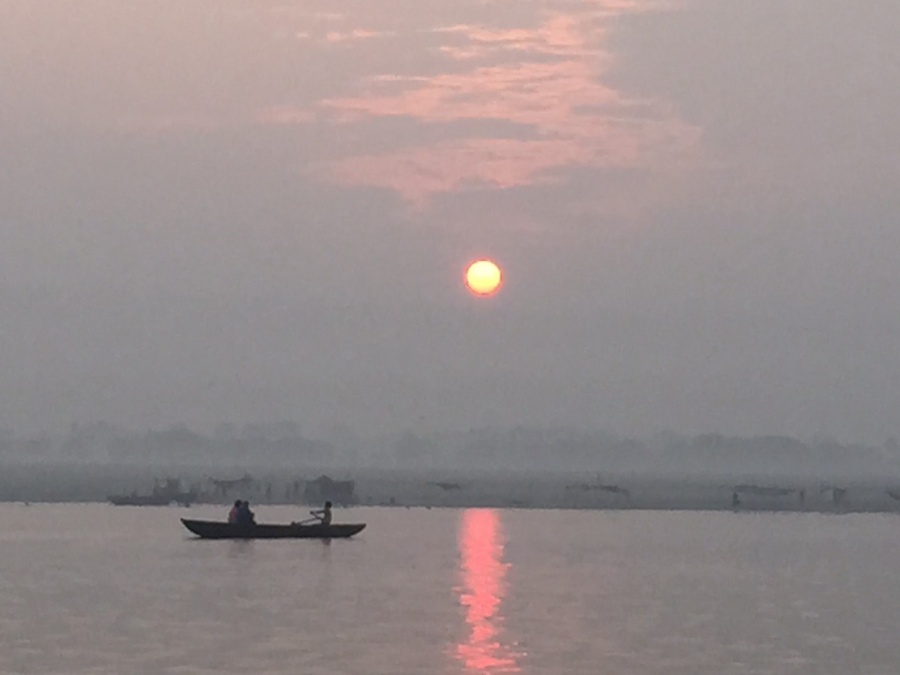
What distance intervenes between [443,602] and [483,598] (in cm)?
162

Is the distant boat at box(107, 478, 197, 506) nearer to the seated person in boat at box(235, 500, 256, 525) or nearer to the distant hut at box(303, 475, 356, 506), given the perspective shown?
the distant hut at box(303, 475, 356, 506)

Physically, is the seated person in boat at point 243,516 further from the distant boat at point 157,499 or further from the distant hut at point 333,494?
the distant hut at point 333,494

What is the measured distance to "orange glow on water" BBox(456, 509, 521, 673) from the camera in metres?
30.1

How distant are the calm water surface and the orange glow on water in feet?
0.32

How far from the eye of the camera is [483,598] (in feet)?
136

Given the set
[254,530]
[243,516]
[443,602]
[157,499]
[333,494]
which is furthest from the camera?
[333,494]

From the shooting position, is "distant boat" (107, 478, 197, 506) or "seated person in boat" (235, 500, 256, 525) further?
"distant boat" (107, 478, 197, 506)

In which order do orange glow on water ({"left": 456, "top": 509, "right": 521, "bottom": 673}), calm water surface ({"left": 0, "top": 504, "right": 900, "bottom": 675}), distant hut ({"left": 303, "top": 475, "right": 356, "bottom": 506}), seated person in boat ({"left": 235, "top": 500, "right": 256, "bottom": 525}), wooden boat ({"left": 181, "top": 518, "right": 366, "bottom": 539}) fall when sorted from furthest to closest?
1. distant hut ({"left": 303, "top": 475, "right": 356, "bottom": 506})
2. wooden boat ({"left": 181, "top": 518, "right": 366, "bottom": 539})
3. seated person in boat ({"left": 235, "top": 500, "right": 256, "bottom": 525})
4. calm water surface ({"left": 0, "top": 504, "right": 900, "bottom": 675})
5. orange glow on water ({"left": 456, "top": 509, "right": 521, "bottom": 673})

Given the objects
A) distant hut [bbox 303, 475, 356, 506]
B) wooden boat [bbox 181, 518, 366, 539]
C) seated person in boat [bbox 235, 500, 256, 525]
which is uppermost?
distant hut [bbox 303, 475, 356, 506]

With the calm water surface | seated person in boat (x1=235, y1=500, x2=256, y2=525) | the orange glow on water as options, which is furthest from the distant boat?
seated person in boat (x1=235, y1=500, x2=256, y2=525)

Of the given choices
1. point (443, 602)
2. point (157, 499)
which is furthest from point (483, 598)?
point (157, 499)

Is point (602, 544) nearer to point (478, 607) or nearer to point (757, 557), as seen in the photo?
point (757, 557)

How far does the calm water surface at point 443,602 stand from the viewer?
1190 inches

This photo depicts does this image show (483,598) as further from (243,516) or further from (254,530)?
(254,530)
